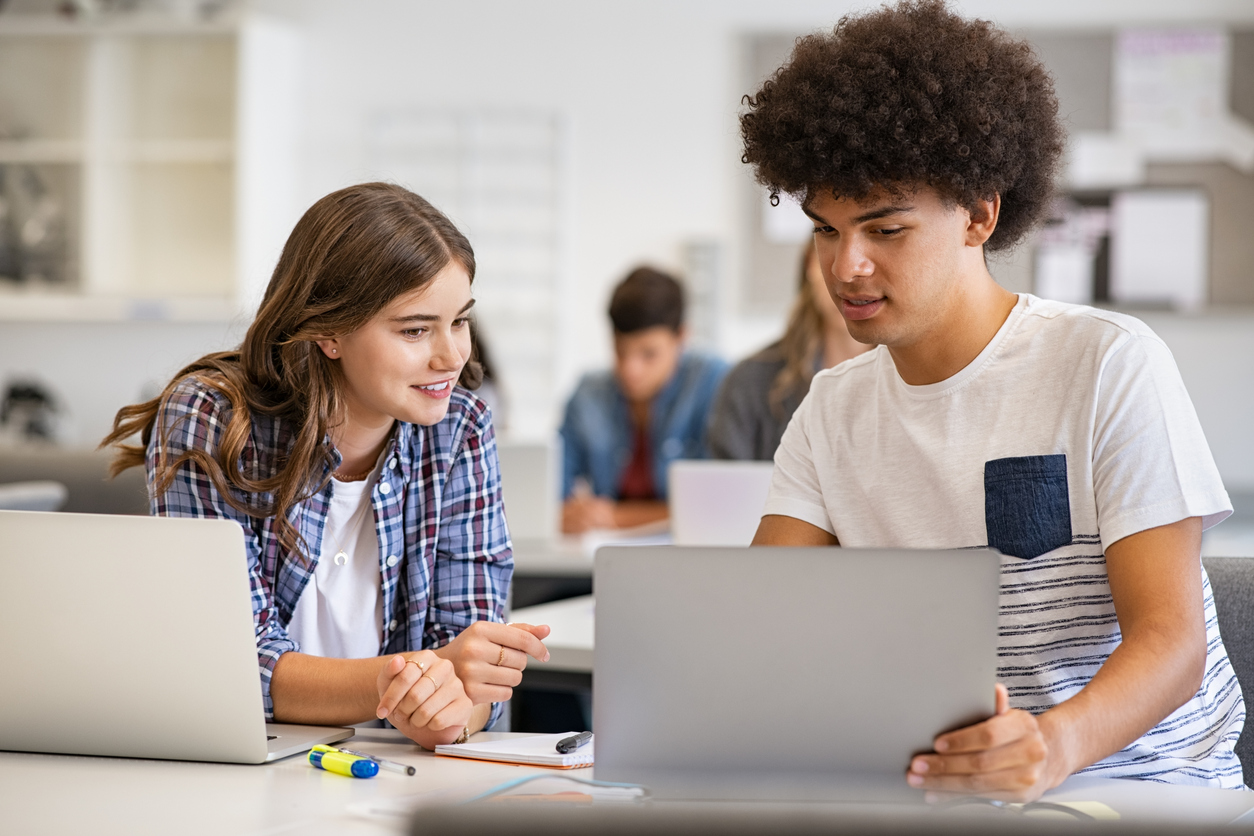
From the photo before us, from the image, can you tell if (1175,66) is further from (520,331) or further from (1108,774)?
(1108,774)

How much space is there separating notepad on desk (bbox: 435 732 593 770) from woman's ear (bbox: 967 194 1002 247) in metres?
0.65

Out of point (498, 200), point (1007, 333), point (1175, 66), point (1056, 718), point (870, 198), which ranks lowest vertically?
point (1056, 718)

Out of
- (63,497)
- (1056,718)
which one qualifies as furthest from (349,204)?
(63,497)

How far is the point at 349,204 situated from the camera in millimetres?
1434

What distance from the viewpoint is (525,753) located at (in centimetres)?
115

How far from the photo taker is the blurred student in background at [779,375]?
249 centimetres

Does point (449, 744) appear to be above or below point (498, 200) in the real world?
below

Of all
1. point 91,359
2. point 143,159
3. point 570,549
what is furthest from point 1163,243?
point 91,359

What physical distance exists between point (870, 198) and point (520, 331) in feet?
11.1

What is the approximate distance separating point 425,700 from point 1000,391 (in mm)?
652

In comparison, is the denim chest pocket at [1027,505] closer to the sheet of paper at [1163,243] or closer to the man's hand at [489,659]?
the man's hand at [489,659]

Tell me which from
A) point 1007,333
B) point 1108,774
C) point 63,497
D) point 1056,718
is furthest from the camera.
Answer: point 63,497

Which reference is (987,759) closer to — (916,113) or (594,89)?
(916,113)

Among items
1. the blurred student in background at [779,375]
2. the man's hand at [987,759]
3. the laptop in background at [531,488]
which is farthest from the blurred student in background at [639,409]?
the man's hand at [987,759]
